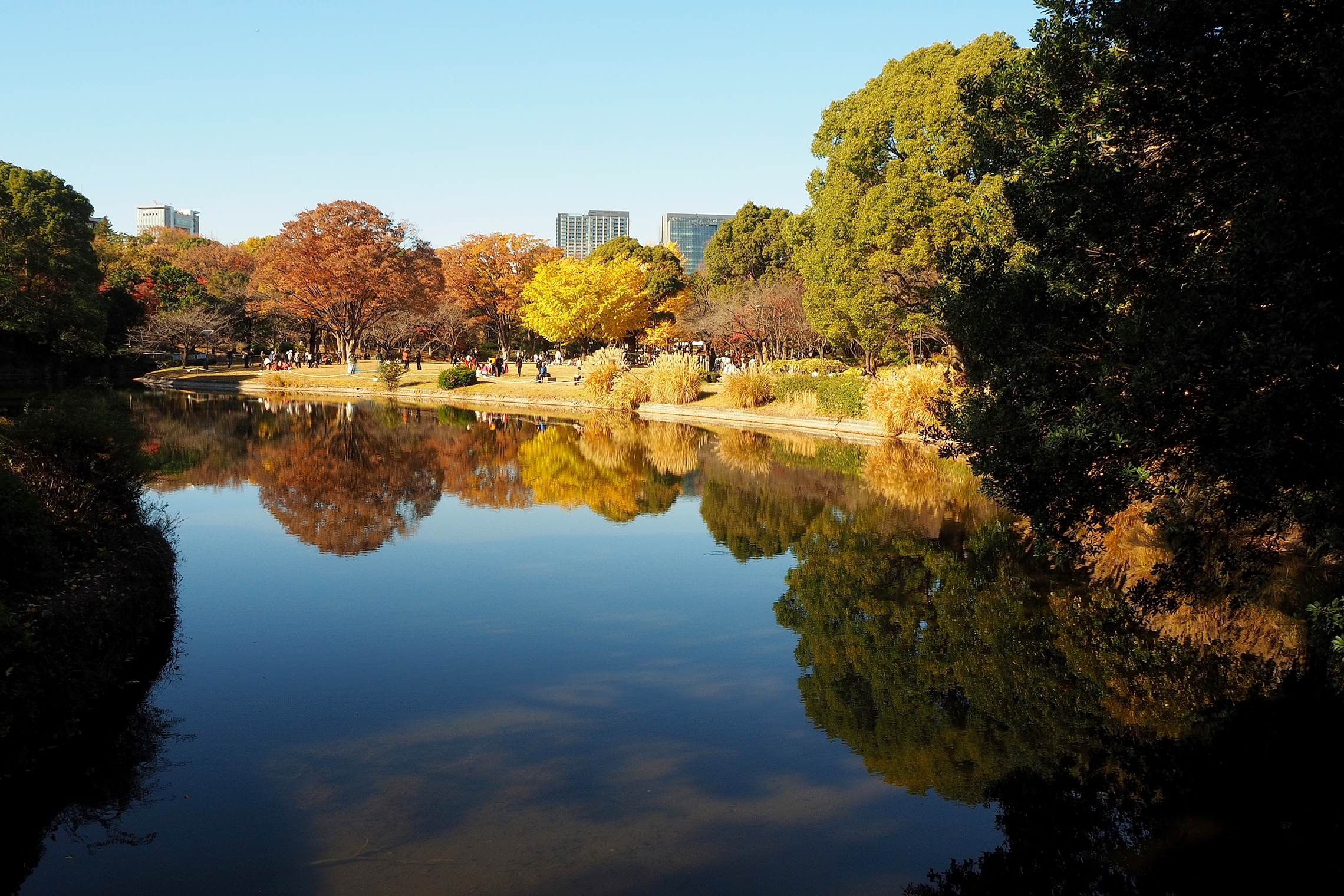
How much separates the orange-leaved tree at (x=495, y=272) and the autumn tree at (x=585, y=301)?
22.7 feet

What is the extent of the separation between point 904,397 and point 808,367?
11.0m

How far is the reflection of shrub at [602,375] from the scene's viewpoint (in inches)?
1499

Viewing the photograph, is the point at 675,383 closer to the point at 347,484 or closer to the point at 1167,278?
the point at 347,484

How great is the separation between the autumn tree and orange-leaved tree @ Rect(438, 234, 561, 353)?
22.7ft

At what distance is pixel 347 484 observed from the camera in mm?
20328

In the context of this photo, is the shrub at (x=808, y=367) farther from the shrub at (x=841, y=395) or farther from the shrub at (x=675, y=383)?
the shrub at (x=841, y=395)

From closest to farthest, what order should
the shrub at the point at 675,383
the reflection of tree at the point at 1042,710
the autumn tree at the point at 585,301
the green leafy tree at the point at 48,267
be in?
the reflection of tree at the point at 1042,710, the green leafy tree at the point at 48,267, the shrub at the point at 675,383, the autumn tree at the point at 585,301

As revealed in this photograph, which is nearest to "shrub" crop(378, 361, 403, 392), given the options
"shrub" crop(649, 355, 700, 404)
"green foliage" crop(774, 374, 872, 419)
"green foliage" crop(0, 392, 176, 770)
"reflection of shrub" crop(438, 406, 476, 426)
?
"reflection of shrub" crop(438, 406, 476, 426)

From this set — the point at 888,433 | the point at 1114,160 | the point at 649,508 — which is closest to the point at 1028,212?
the point at 1114,160

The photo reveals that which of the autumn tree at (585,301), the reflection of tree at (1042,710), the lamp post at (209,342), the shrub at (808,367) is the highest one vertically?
the autumn tree at (585,301)

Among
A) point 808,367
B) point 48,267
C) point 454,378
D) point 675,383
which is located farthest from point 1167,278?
point 454,378

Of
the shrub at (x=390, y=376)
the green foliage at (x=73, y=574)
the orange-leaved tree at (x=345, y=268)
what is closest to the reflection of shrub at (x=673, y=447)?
the green foliage at (x=73, y=574)

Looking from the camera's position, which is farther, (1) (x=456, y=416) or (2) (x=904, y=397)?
(1) (x=456, y=416)

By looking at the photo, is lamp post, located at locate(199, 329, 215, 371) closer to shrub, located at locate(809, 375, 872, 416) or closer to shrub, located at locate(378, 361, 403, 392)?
shrub, located at locate(378, 361, 403, 392)
